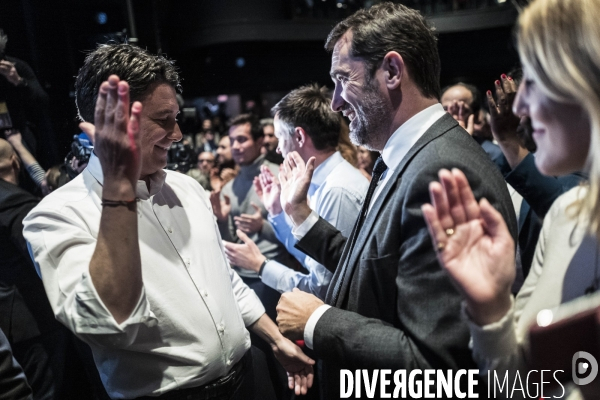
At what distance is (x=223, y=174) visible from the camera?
490 cm

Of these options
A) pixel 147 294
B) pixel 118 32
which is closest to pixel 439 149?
pixel 147 294

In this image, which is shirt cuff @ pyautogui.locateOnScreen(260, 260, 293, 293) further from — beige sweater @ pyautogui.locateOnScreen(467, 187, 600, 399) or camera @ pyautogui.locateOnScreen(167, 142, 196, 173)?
camera @ pyautogui.locateOnScreen(167, 142, 196, 173)

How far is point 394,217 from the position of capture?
120 cm

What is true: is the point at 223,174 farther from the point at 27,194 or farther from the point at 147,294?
the point at 147,294

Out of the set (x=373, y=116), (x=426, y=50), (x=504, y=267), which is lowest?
(x=504, y=267)

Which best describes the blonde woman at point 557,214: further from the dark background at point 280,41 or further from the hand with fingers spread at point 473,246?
the dark background at point 280,41

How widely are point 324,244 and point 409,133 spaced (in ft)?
1.87

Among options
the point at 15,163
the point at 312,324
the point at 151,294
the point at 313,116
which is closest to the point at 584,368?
the point at 312,324

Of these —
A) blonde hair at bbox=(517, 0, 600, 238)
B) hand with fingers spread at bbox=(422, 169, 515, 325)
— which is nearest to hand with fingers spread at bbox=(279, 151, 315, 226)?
hand with fingers spread at bbox=(422, 169, 515, 325)

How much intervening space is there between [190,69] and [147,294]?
27.6ft

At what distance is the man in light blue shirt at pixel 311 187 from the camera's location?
7.11 ft

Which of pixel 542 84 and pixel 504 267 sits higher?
pixel 542 84

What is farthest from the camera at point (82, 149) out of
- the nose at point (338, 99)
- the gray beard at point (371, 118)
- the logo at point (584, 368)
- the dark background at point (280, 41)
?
the dark background at point (280, 41)

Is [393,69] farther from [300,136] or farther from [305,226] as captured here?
[300,136]
